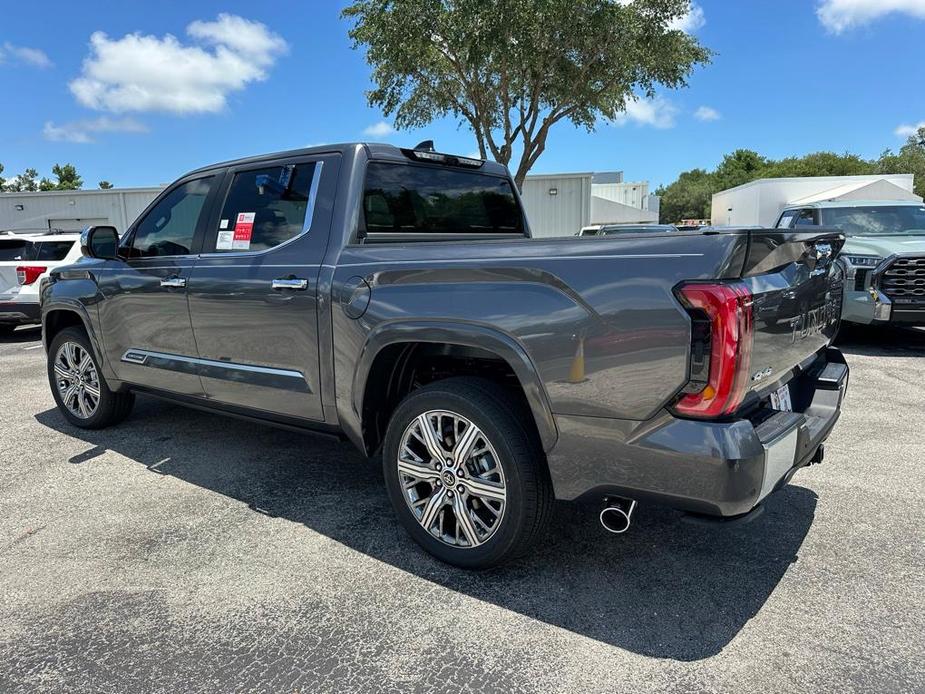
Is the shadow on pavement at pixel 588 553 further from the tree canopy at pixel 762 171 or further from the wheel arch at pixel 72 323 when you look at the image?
the tree canopy at pixel 762 171

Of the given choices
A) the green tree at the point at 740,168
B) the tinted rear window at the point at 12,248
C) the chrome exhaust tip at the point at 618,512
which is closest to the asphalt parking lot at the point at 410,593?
the chrome exhaust tip at the point at 618,512

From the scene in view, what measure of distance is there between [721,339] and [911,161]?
74001mm

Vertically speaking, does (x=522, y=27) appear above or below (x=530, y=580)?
above

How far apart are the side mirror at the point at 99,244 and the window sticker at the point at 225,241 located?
1141 mm

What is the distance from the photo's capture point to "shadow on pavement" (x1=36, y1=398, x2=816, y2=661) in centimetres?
254

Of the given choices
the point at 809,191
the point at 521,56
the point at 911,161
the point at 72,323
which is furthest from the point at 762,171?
the point at 72,323

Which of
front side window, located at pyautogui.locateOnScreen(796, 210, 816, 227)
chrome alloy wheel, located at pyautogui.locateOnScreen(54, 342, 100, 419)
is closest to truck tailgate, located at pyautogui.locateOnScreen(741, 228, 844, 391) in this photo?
chrome alloy wheel, located at pyautogui.locateOnScreen(54, 342, 100, 419)

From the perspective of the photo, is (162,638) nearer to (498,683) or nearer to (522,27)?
(498,683)

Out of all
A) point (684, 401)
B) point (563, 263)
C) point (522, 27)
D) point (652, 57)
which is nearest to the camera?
point (684, 401)

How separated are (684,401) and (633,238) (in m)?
0.61

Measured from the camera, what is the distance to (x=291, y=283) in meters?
3.31

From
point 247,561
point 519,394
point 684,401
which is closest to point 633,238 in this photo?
point 684,401

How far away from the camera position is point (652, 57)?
664 inches

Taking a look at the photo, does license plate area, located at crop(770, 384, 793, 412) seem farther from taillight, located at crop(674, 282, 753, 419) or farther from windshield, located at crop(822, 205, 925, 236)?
windshield, located at crop(822, 205, 925, 236)
